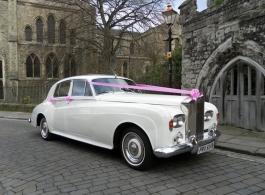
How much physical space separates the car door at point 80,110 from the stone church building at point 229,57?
504 centimetres

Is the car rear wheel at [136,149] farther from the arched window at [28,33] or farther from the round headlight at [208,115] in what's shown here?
the arched window at [28,33]

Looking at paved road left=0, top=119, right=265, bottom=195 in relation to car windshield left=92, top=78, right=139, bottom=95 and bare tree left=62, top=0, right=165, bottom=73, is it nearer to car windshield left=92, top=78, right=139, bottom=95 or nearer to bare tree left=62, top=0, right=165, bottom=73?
car windshield left=92, top=78, right=139, bottom=95

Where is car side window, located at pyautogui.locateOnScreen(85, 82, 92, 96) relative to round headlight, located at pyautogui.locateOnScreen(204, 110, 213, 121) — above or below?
above

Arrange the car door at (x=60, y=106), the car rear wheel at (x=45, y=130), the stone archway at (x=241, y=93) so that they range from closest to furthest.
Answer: the car door at (x=60, y=106) → the car rear wheel at (x=45, y=130) → the stone archway at (x=241, y=93)

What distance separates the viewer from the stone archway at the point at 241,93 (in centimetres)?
736

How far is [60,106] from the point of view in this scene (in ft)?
20.9

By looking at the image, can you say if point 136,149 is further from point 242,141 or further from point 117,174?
point 242,141

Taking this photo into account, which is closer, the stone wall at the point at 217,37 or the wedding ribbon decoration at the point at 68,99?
the wedding ribbon decoration at the point at 68,99

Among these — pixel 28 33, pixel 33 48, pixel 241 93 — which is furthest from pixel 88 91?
pixel 28 33

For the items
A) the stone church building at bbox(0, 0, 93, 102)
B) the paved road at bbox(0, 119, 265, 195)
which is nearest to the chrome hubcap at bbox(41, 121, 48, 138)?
the paved road at bbox(0, 119, 265, 195)

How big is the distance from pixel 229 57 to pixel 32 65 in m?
28.0

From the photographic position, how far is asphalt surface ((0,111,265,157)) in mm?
5531

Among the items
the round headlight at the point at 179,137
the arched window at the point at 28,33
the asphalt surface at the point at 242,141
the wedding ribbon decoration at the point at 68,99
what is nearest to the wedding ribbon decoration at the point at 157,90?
the wedding ribbon decoration at the point at 68,99

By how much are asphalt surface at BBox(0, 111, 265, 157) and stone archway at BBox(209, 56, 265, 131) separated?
408 millimetres
